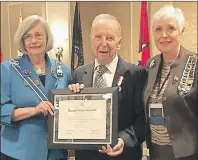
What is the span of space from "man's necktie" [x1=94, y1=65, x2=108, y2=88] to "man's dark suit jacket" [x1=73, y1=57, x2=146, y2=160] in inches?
1.5

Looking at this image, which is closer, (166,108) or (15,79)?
(166,108)

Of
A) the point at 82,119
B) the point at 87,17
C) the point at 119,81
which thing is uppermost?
the point at 87,17

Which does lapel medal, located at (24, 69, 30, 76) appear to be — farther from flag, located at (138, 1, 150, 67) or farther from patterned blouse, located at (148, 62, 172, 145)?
flag, located at (138, 1, 150, 67)

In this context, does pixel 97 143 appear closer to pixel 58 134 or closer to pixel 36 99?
pixel 58 134

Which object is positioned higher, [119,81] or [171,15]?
[171,15]

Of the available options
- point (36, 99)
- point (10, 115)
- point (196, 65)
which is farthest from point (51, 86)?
point (196, 65)

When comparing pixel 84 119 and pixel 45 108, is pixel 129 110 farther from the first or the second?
pixel 45 108

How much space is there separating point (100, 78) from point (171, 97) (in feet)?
1.42

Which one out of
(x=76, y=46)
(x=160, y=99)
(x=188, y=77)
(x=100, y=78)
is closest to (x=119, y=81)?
(x=100, y=78)

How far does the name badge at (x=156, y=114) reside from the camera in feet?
6.20

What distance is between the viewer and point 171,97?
5.99ft

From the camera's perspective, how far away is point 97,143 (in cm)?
180

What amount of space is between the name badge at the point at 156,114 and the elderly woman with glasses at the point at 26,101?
0.57 meters

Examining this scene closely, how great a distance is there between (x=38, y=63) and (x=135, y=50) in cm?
289
